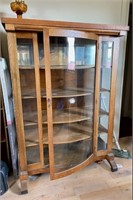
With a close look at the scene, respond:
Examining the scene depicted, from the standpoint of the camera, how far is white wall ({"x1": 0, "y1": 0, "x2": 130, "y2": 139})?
5.48 ft

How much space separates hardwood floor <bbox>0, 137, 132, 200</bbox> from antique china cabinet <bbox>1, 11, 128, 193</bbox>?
0.35ft

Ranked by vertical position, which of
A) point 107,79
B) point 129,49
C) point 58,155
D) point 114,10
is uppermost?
point 114,10

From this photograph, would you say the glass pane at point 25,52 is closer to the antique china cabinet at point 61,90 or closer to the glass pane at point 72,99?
the antique china cabinet at point 61,90

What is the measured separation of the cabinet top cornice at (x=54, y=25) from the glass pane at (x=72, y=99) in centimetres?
13

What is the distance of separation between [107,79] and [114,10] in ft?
2.78

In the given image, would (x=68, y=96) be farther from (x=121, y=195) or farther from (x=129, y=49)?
(x=129, y=49)

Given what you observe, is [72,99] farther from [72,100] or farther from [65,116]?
[65,116]

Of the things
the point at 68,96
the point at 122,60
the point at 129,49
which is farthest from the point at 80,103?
the point at 129,49

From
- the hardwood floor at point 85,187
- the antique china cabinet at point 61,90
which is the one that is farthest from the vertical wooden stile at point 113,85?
the hardwood floor at point 85,187

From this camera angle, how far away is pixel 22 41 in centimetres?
131

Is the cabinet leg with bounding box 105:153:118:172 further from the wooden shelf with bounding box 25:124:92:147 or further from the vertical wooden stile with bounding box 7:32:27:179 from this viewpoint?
the vertical wooden stile with bounding box 7:32:27:179

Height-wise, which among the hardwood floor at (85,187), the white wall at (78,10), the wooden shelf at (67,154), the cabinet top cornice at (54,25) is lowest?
the hardwood floor at (85,187)

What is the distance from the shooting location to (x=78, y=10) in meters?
1.80

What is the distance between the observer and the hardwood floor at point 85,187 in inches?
58.7
